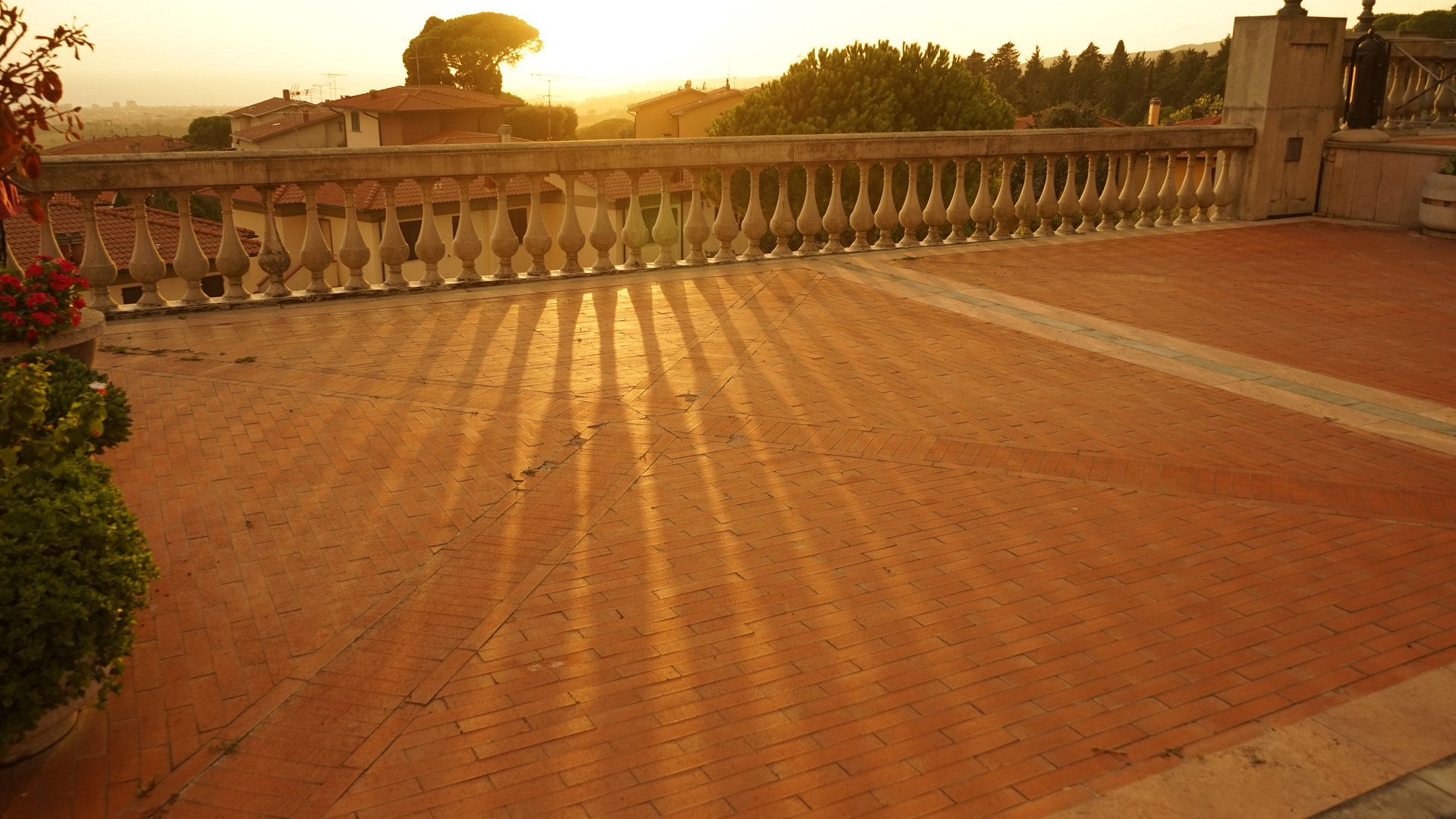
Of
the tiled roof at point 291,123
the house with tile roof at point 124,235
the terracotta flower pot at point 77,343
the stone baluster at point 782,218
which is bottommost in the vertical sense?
the house with tile roof at point 124,235

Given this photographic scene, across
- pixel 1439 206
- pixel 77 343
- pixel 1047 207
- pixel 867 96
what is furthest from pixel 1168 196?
pixel 867 96

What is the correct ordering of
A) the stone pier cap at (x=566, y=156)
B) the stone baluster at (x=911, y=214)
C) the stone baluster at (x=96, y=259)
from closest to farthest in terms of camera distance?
the stone baluster at (x=96, y=259) → the stone pier cap at (x=566, y=156) → the stone baluster at (x=911, y=214)

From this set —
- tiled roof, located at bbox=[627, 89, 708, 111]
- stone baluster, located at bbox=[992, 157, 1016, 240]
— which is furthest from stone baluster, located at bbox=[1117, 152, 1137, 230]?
tiled roof, located at bbox=[627, 89, 708, 111]

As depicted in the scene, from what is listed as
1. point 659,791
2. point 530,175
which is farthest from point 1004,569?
point 530,175

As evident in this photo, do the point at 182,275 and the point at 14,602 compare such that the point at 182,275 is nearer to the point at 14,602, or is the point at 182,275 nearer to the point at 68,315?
the point at 68,315

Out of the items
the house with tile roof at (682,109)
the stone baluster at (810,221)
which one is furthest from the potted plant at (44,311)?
the house with tile roof at (682,109)

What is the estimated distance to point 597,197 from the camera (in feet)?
32.5

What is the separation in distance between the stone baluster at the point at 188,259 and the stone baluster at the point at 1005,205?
7929 millimetres

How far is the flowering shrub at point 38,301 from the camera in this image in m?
5.79

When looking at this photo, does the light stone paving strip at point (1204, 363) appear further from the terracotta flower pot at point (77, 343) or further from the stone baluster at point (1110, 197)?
the terracotta flower pot at point (77, 343)

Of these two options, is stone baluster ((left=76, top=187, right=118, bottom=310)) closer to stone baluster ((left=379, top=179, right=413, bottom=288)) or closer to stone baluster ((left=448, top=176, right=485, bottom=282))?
stone baluster ((left=379, top=179, right=413, bottom=288))

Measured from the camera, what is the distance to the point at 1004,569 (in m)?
4.70

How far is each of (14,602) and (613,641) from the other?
1.91 m

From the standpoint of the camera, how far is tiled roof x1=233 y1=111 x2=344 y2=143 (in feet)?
229
